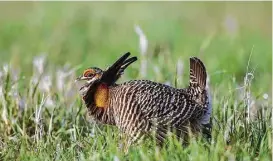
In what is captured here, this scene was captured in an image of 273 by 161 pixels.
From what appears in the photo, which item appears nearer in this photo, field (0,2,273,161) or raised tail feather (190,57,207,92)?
field (0,2,273,161)

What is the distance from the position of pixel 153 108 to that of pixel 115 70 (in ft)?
1.84

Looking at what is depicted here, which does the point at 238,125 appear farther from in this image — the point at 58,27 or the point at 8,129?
the point at 58,27

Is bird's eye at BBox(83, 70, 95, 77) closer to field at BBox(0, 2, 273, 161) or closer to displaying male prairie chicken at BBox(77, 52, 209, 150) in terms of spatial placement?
displaying male prairie chicken at BBox(77, 52, 209, 150)

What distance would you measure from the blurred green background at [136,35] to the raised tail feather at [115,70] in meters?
2.58

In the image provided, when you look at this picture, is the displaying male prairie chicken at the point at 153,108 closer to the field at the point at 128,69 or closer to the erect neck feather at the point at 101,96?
the erect neck feather at the point at 101,96

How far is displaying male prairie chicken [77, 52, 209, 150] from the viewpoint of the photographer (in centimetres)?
562

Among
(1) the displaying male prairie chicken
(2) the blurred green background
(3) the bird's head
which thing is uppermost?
(2) the blurred green background

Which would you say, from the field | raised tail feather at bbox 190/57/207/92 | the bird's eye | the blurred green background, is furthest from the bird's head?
the blurred green background

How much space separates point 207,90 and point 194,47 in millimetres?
4847

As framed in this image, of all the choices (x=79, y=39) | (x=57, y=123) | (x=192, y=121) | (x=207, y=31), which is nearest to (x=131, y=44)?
(x=79, y=39)

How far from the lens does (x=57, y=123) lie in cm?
642

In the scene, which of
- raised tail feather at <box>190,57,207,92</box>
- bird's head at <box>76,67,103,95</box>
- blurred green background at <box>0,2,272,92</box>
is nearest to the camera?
raised tail feather at <box>190,57,207,92</box>

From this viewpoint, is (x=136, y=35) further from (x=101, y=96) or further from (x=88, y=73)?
(x=101, y=96)

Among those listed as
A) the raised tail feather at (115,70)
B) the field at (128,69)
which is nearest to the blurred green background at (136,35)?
the field at (128,69)
